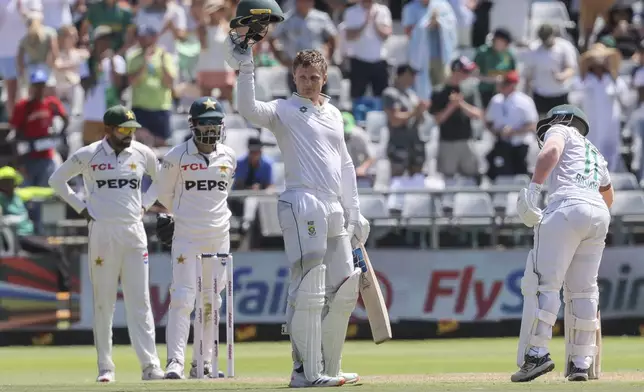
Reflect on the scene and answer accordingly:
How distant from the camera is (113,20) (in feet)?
72.5

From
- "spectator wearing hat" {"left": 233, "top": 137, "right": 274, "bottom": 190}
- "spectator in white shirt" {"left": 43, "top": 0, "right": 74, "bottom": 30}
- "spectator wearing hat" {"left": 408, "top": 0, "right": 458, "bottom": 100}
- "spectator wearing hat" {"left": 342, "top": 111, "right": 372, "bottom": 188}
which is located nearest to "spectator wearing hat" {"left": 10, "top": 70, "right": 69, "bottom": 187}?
"spectator in white shirt" {"left": 43, "top": 0, "right": 74, "bottom": 30}

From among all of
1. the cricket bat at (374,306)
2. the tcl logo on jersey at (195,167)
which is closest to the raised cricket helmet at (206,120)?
the tcl logo on jersey at (195,167)

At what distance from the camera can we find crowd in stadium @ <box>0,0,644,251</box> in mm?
19141

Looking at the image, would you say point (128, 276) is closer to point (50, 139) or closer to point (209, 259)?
point (209, 259)

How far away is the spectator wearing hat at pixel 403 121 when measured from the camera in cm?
1914

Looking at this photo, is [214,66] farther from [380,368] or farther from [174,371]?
[174,371]

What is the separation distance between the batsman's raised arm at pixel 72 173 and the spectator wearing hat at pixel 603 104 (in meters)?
8.63

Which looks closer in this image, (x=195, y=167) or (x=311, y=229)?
(x=311, y=229)

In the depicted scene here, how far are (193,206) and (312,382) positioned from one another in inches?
122

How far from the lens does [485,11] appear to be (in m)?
22.7

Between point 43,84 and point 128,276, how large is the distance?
723 centimetres

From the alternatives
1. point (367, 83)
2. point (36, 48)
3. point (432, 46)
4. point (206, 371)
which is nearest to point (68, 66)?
point (36, 48)

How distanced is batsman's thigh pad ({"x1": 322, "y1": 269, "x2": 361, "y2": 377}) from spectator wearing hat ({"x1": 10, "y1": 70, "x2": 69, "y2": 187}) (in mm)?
9556

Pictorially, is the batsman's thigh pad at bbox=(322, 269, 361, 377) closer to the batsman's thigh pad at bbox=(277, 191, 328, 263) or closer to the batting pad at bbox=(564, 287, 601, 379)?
the batsman's thigh pad at bbox=(277, 191, 328, 263)
